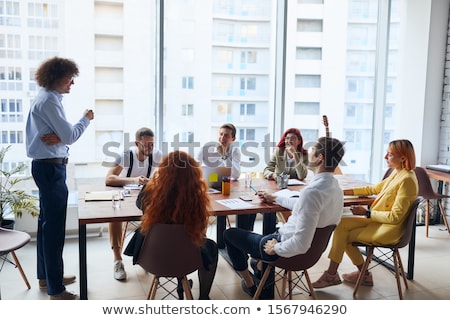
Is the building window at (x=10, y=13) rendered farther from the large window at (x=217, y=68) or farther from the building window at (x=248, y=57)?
the building window at (x=248, y=57)

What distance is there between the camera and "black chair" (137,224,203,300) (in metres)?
2.33

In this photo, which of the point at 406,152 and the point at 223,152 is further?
the point at 223,152

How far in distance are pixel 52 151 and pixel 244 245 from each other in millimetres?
1341

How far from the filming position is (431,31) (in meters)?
5.07

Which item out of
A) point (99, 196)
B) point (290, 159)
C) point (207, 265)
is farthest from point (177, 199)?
point (290, 159)

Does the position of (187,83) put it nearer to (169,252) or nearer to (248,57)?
(248,57)

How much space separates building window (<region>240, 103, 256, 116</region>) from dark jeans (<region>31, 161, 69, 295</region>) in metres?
2.40

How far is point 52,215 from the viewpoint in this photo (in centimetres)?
295

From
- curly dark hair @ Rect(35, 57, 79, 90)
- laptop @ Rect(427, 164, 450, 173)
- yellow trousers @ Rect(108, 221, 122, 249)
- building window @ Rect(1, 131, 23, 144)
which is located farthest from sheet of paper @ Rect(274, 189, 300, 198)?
building window @ Rect(1, 131, 23, 144)

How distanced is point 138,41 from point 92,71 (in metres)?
0.52

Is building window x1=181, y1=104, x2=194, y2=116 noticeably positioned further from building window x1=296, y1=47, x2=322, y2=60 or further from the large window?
building window x1=296, y1=47, x2=322, y2=60

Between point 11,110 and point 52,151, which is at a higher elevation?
point 11,110

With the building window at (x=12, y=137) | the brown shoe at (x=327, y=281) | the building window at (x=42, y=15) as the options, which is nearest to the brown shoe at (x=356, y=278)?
the brown shoe at (x=327, y=281)

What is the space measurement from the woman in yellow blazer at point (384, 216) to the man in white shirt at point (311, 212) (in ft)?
2.14
